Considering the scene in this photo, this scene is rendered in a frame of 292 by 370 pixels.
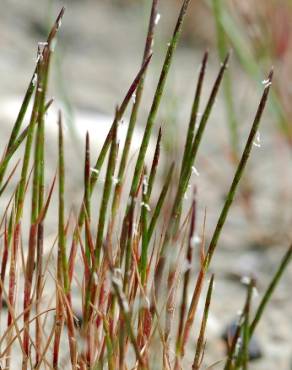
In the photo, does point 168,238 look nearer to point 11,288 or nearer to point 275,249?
point 11,288

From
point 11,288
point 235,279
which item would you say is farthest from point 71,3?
point 11,288

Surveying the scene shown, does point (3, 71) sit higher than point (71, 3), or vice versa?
point (71, 3)

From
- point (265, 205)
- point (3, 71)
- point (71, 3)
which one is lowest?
point (265, 205)

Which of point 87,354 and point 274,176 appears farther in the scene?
point 274,176

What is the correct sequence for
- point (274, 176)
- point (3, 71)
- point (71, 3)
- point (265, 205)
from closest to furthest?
point (265, 205) → point (274, 176) → point (3, 71) → point (71, 3)

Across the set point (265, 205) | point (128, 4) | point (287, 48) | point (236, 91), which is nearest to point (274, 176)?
point (265, 205)

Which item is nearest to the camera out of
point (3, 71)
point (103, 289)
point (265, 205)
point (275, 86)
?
point (103, 289)

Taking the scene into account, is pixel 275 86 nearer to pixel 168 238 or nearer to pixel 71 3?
pixel 168 238
